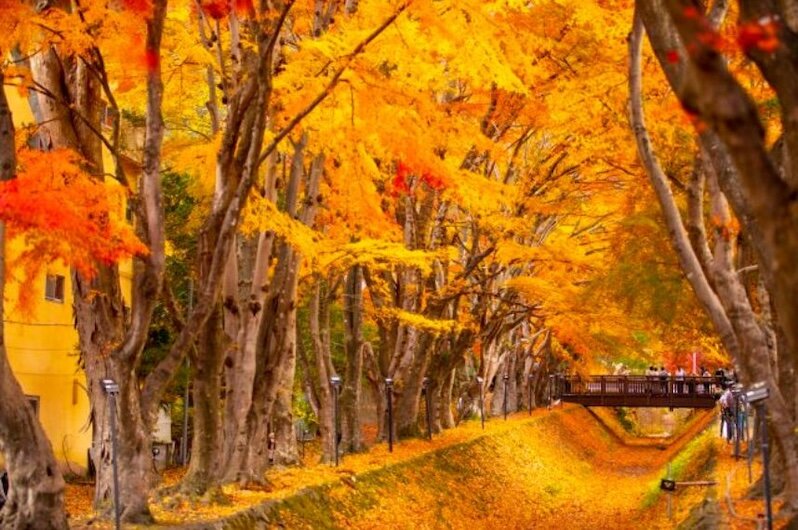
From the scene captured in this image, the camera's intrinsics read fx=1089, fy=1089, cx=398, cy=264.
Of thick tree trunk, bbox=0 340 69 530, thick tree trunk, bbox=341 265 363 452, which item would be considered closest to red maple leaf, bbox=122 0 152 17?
thick tree trunk, bbox=0 340 69 530

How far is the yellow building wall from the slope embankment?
11401 mm

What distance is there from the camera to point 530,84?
20812mm

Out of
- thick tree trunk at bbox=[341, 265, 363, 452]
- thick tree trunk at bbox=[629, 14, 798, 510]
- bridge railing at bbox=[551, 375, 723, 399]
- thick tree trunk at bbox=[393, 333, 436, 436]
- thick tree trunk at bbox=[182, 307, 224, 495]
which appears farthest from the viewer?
bridge railing at bbox=[551, 375, 723, 399]

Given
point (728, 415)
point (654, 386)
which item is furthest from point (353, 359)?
point (654, 386)

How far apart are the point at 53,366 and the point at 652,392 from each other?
1409 inches

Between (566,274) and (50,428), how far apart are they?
15.7 meters

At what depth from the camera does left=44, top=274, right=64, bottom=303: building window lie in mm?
31969

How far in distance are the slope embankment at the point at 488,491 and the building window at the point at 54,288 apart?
12.3 metres

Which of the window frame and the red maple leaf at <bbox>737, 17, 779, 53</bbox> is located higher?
the red maple leaf at <bbox>737, 17, 779, 53</bbox>

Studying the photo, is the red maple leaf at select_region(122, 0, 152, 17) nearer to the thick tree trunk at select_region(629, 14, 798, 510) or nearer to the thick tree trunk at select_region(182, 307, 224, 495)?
the thick tree trunk at select_region(182, 307, 224, 495)

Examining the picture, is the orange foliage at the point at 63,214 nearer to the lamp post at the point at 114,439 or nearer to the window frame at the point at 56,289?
the lamp post at the point at 114,439

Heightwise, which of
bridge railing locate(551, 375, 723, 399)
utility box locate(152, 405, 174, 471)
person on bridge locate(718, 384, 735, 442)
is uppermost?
person on bridge locate(718, 384, 735, 442)

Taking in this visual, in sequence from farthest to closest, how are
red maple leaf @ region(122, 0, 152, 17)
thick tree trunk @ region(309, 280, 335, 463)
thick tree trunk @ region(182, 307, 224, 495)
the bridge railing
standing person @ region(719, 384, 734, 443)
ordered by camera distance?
the bridge railing < standing person @ region(719, 384, 734, 443) < thick tree trunk @ region(309, 280, 335, 463) < thick tree trunk @ region(182, 307, 224, 495) < red maple leaf @ region(122, 0, 152, 17)

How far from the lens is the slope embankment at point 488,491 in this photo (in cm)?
1766
